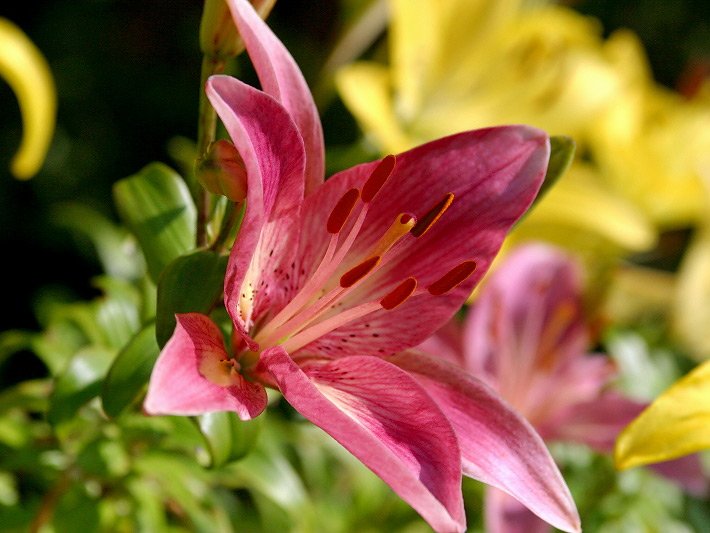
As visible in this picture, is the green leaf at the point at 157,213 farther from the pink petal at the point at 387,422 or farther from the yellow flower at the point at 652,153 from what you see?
the yellow flower at the point at 652,153

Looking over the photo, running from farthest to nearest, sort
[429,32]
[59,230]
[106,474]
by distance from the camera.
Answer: [59,230] → [429,32] → [106,474]

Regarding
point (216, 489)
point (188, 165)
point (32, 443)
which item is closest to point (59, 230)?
point (188, 165)

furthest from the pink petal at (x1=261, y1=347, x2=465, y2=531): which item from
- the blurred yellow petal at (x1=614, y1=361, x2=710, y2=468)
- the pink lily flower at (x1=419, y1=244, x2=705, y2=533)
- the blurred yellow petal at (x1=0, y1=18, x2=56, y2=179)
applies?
the blurred yellow petal at (x1=0, y1=18, x2=56, y2=179)

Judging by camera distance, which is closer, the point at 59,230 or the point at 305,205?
the point at 305,205

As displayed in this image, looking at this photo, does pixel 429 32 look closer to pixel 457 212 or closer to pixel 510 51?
pixel 510 51

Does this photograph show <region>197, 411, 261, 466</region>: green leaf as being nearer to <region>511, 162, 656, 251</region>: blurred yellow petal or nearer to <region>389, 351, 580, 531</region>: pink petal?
<region>389, 351, 580, 531</region>: pink petal

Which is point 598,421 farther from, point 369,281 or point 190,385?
point 190,385
